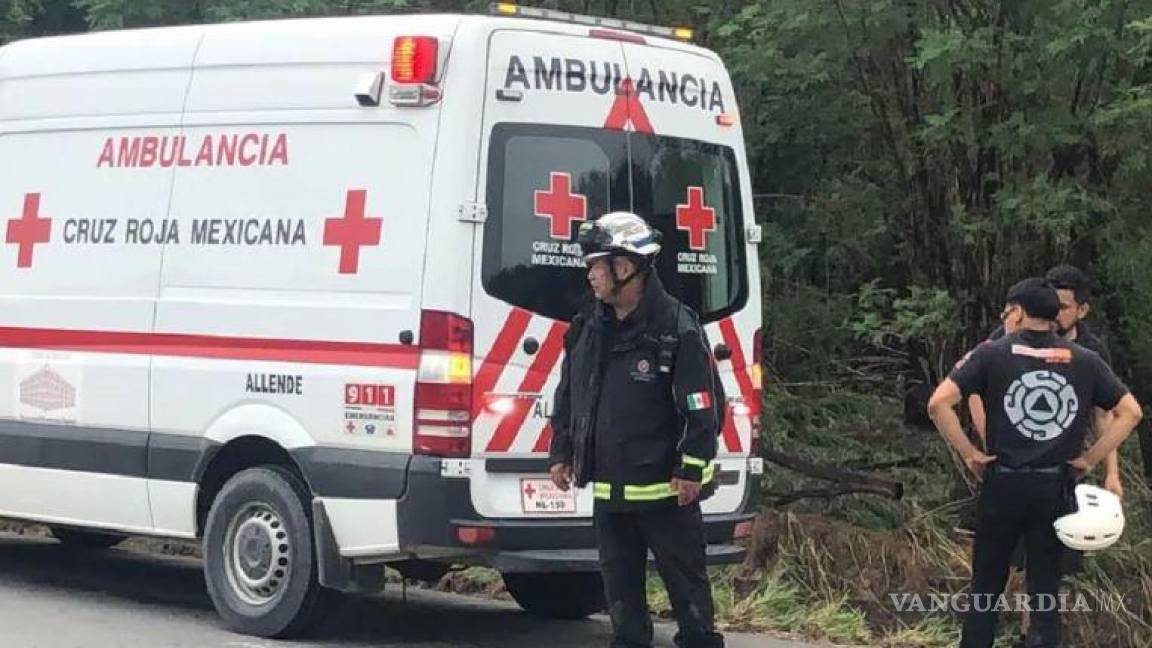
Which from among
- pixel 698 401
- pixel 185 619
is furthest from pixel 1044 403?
pixel 185 619

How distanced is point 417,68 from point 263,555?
234 cm

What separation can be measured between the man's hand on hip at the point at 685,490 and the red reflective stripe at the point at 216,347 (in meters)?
1.34

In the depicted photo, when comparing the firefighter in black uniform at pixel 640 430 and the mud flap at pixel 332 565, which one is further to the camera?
the mud flap at pixel 332 565

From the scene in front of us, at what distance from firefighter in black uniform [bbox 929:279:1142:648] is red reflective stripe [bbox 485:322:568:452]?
1635mm

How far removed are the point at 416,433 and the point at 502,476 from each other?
1.36ft

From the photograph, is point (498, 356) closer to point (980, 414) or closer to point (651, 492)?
point (651, 492)

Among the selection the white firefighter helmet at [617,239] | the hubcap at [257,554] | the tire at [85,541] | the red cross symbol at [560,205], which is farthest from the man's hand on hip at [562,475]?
the tire at [85,541]

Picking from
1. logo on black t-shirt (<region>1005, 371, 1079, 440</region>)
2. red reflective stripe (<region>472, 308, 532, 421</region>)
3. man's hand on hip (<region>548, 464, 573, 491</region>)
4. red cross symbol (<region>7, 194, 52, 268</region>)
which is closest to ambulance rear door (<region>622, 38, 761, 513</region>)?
red reflective stripe (<region>472, 308, 532, 421</region>)

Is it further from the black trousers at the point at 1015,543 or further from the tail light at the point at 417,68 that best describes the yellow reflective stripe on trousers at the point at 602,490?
the tail light at the point at 417,68

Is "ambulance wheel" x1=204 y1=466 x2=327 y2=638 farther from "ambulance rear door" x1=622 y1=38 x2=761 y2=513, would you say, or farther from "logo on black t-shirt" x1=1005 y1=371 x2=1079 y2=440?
"logo on black t-shirt" x1=1005 y1=371 x2=1079 y2=440

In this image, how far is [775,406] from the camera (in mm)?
12258

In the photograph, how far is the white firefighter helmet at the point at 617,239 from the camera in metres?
6.69

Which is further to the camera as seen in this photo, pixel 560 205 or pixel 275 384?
pixel 275 384

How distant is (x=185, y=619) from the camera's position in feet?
28.2
